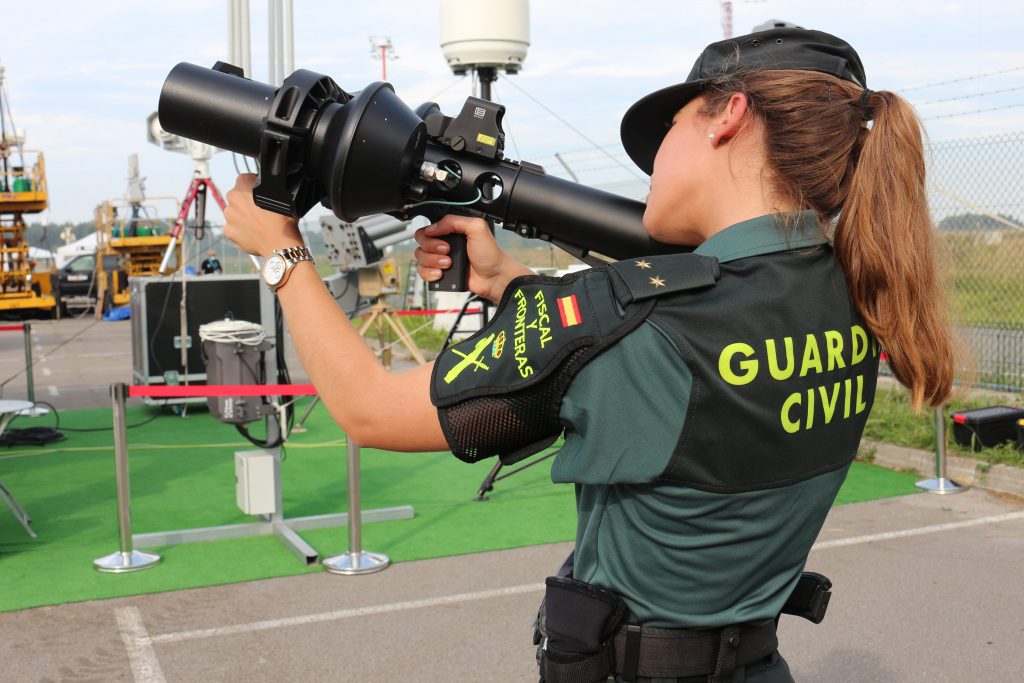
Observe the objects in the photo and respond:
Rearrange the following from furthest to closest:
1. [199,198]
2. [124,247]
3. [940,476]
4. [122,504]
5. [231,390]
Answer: [124,247]
[199,198]
[940,476]
[231,390]
[122,504]

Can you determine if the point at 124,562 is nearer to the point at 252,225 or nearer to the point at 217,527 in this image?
the point at 217,527

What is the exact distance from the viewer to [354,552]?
5609 millimetres

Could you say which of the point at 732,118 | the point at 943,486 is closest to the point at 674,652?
the point at 732,118

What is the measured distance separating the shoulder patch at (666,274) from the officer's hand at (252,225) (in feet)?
1.77

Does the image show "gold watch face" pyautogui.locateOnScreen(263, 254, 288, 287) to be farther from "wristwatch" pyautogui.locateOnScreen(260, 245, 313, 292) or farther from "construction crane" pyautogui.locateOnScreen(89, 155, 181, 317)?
"construction crane" pyautogui.locateOnScreen(89, 155, 181, 317)

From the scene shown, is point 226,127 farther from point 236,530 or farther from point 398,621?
point 236,530

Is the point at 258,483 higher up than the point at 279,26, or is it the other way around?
the point at 279,26

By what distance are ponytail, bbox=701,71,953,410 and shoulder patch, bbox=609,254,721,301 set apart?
202 mm

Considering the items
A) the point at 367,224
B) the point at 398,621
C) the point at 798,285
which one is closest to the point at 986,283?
the point at 367,224

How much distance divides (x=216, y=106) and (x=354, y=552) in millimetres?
4323

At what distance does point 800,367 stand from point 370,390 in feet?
1.95

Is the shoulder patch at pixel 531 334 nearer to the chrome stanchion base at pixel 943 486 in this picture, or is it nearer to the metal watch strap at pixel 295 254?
the metal watch strap at pixel 295 254

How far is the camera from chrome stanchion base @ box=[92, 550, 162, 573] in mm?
5477

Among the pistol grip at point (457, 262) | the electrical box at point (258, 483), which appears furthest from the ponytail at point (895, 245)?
the electrical box at point (258, 483)
